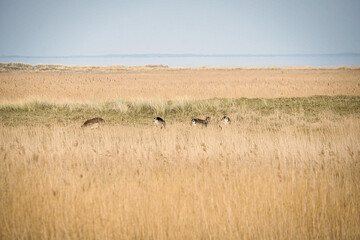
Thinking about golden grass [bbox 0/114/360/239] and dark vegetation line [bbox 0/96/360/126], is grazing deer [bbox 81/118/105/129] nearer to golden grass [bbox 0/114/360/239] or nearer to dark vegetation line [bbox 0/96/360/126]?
dark vegetation line [bbox 0/96/360/126]

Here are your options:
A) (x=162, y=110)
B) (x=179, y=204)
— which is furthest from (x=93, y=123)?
(x=179, y=204)

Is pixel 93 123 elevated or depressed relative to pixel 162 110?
depressed

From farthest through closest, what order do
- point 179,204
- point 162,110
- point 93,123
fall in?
point 162,110 < point 93,123 < point 179,204

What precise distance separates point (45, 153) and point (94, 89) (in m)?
18.9

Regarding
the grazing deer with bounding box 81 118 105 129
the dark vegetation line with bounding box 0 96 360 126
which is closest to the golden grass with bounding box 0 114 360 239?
the grazing deer with bounding box 81 118 105 129

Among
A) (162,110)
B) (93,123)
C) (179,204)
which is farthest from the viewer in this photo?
(162,110)

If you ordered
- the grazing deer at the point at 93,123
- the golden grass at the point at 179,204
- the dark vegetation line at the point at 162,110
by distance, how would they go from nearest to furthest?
the golden grass at the point at 179,204, the grazing deer at the point at 93,123, the dark vegetation line at the point at 162,110

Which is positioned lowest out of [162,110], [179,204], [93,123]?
[179,204]

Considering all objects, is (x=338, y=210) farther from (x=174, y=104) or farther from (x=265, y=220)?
(x=174, y=104)

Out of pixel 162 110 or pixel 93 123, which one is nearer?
pixel 93 123

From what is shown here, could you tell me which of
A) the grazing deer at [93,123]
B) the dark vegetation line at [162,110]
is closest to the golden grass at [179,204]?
the grazing deer at [93,123]

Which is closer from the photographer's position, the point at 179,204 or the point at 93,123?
the point at 179,204

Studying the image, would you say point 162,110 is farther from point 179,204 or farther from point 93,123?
point 179,204

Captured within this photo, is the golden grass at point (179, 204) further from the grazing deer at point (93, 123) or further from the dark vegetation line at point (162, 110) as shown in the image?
the dark vegetation line at point (162, 110)
